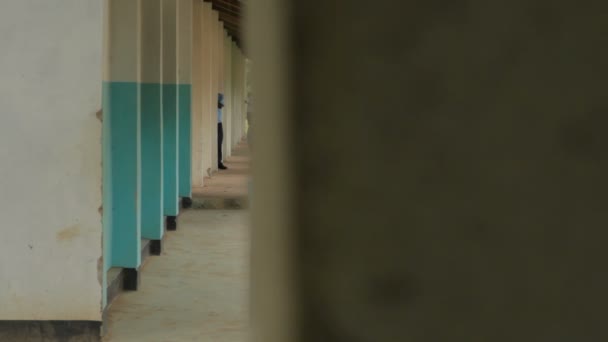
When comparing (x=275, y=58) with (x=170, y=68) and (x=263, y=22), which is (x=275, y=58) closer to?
(x=263, y=22)

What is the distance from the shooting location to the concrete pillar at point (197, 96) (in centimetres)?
1318

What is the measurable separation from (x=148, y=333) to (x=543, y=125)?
17.9 ft

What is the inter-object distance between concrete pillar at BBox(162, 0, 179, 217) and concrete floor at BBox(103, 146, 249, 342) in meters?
0.42

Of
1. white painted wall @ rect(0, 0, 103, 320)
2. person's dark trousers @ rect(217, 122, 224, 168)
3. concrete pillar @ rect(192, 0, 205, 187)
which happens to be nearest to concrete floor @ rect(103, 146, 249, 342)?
white painted wall @ rect(0, 0, 103, 320)

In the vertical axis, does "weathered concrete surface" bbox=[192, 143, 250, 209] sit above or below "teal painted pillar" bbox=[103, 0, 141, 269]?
below

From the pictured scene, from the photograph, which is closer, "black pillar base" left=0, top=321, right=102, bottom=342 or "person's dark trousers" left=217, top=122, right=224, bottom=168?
"black pillar base" left=0, top=321, right=102, bottom=342

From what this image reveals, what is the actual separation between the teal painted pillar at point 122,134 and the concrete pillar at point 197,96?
578 cm

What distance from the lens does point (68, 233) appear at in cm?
523

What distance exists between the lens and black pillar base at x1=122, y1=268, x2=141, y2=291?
7.18 metres

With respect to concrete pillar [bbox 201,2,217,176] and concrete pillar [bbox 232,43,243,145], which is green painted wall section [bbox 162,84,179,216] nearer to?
concrete pillar [bbox 201,2,217,176]

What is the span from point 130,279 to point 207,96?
7.83 meters

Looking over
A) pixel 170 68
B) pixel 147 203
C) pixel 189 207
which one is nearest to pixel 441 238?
pixel 147 203

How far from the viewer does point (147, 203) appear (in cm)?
862

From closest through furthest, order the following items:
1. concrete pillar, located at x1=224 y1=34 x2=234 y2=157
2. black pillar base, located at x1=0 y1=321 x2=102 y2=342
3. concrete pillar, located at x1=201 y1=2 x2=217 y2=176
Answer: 1. black pillar base, located at x1=0 y1=321 x2=102 y2=342
2. concrete pillar, located at x1=201 y1=2 x2=217 y2=176
3. concrete pillar, located at x1=224 y1=34 x2=234 y2=157
